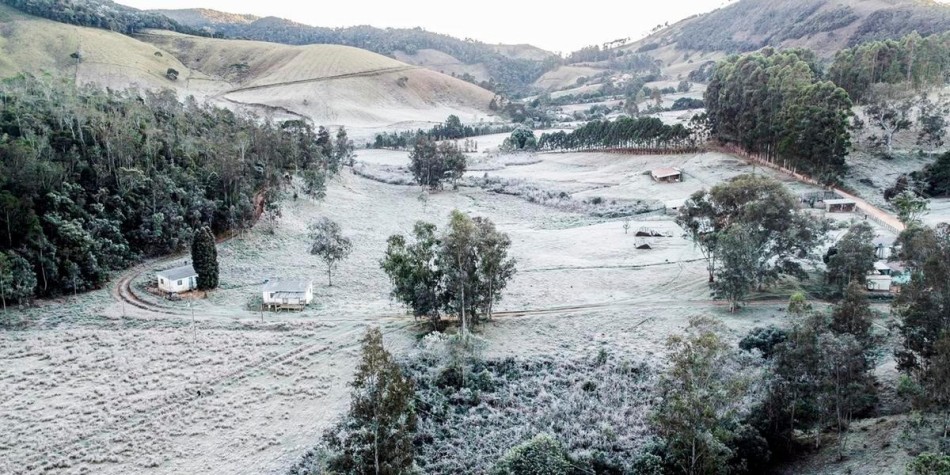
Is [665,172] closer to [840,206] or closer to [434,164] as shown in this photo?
[840,206]

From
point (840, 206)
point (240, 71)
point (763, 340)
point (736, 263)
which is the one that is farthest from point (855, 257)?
point (240, 71)

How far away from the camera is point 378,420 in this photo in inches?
733

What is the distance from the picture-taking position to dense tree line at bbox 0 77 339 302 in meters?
40.6

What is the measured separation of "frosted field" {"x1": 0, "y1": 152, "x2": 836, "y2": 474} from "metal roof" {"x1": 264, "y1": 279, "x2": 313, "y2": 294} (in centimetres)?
172

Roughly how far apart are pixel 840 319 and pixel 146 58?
533ft

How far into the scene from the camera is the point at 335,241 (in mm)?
46812

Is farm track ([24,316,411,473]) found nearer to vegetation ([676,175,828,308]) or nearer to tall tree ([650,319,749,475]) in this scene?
tall tree ([650,319,749,475])

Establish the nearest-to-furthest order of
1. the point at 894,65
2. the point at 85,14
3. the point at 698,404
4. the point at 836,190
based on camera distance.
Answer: the point at 698,404, the point at 836,190, the point at 894,65, the point at 85,14

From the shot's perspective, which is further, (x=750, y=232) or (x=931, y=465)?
(x=750, y=232)

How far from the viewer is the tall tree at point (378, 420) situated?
18.3 meters

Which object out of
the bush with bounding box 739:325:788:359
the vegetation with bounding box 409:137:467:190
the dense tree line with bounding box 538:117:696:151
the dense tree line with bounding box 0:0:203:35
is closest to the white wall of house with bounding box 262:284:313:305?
the bush with bounding box 739:325:788:359

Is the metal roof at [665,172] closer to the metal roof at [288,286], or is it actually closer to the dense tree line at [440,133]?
the dense tree line at [440,133]

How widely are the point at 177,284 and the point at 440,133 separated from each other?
105 metres

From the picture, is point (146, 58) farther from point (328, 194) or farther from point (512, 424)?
point (512, 424)
